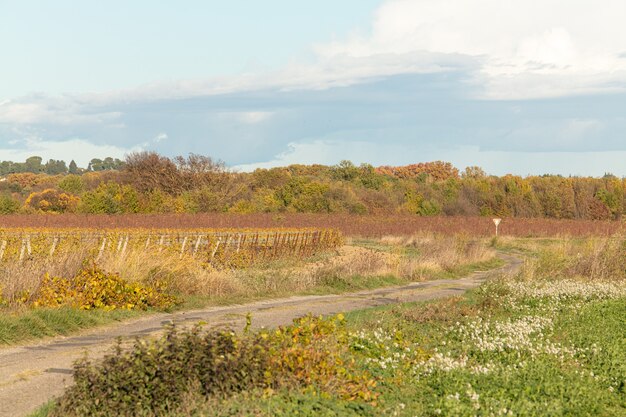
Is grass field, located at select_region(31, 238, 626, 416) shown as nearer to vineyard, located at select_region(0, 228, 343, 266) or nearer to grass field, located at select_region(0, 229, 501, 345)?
grass field, located at select_region(0, 229, 501, 345)

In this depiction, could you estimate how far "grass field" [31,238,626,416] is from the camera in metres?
8.66

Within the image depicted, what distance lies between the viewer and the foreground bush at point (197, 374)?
8.63 metres

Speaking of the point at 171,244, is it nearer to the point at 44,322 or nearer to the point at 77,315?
the point at 77,315

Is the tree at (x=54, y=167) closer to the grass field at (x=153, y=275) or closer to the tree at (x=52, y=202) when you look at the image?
the tree at (x=52, y=202)


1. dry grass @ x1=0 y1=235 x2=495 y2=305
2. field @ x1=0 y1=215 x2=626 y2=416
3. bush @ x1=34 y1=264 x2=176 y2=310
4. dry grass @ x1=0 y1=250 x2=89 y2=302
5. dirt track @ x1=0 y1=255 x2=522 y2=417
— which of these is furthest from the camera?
dry grass @ x1=0 y1=235 x2=495 y2=305

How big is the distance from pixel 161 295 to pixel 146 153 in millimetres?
61868

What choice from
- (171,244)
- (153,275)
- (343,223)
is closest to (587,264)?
(171,244)

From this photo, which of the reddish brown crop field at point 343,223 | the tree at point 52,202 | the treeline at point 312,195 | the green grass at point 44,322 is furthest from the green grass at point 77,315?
the tree at point 52,202

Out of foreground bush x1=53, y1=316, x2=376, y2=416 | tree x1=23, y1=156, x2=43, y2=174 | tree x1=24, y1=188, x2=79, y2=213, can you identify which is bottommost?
foreground bush x1=53, y1=316, x2=376, y2=416

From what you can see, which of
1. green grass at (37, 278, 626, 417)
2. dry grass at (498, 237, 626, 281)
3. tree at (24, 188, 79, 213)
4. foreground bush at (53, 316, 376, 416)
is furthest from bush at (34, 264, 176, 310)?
tree at (24, 188, 79, 213)

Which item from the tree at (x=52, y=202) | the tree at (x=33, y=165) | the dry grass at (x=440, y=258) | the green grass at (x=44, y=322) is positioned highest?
the tree at (x=33, y=165)

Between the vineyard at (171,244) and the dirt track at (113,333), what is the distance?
3.53 meters

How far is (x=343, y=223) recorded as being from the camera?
58.6m

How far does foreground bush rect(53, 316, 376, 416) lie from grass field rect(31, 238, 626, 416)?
0.01 metres
